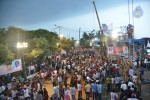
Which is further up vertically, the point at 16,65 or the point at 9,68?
the point at 16,65

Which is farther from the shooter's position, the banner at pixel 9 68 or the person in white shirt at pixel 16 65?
the person in white shirt at pixel 16 65

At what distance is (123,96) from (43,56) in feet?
89.1

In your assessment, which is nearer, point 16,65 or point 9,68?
point 9,68

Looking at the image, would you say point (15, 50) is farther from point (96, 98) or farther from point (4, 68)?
point (96, 98)

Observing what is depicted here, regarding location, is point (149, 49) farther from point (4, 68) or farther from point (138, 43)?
point (4, 68)

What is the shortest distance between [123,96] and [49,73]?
50.9 ft

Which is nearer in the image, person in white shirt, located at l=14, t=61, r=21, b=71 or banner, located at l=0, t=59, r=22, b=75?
banner, located at l=0, t=59, r=22, b=75

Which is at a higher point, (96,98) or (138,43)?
(138,43)

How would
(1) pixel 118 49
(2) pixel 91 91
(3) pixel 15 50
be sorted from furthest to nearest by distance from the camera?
(3) pixel 15 50 < (1) pixel 118 49 < (2) pixel 91 91

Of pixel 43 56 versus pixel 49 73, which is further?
pixel 43 56

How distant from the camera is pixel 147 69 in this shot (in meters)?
35.1

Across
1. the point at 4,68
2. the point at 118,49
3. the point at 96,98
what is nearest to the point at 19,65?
the point at 4,68

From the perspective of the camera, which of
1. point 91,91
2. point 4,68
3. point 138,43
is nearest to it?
point 91,91

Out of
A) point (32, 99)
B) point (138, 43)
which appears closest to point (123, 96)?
point (32, 99)
